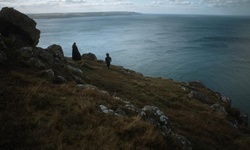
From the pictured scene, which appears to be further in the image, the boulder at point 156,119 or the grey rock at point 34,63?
the grey rock at point 34,63

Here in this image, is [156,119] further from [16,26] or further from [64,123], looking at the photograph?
[16,26]

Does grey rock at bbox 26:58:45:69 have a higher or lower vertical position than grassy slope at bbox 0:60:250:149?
higher

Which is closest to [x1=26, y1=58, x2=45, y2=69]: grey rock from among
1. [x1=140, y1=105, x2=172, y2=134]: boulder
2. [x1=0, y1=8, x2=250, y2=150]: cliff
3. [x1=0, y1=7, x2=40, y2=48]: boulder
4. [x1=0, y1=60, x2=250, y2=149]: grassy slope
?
[x1=0, y1=8, x2=250, y2=150]: cliff

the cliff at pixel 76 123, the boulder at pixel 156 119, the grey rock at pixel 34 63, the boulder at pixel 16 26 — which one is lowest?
the boulder at pixel 156 119

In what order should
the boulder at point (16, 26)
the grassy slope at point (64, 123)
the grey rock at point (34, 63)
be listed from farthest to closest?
the boulder at point (16, 26) < the grey rock at point (34, 63) < the grassy slope at point (64, 123)

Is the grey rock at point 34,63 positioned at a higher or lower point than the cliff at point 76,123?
higher

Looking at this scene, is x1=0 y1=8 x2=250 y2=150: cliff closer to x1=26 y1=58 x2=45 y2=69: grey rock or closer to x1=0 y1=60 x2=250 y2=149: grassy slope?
x1=0 y1=60 x2=250 y2=149: grassy slope

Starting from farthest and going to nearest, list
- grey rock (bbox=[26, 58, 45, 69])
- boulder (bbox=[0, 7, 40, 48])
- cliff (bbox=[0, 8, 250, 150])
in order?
boulder (bbox=[0, 7, 40, 48]), grey rock (bbox=[26, 58, 45, 69]), cliff (bbox=[0, 8, 250, 150])

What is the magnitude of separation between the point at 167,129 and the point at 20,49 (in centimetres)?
1363

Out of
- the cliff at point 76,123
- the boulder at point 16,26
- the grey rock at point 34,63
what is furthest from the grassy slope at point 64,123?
the boulder at point 16,26

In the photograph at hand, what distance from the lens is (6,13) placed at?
67.8 ft

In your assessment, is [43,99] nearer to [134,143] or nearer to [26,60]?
[134,143]

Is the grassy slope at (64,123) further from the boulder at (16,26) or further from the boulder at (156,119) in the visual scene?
the boulder at (16,26)

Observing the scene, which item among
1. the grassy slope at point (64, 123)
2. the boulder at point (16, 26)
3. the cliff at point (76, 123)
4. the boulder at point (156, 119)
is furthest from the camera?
the boulder at point (16, 26)
